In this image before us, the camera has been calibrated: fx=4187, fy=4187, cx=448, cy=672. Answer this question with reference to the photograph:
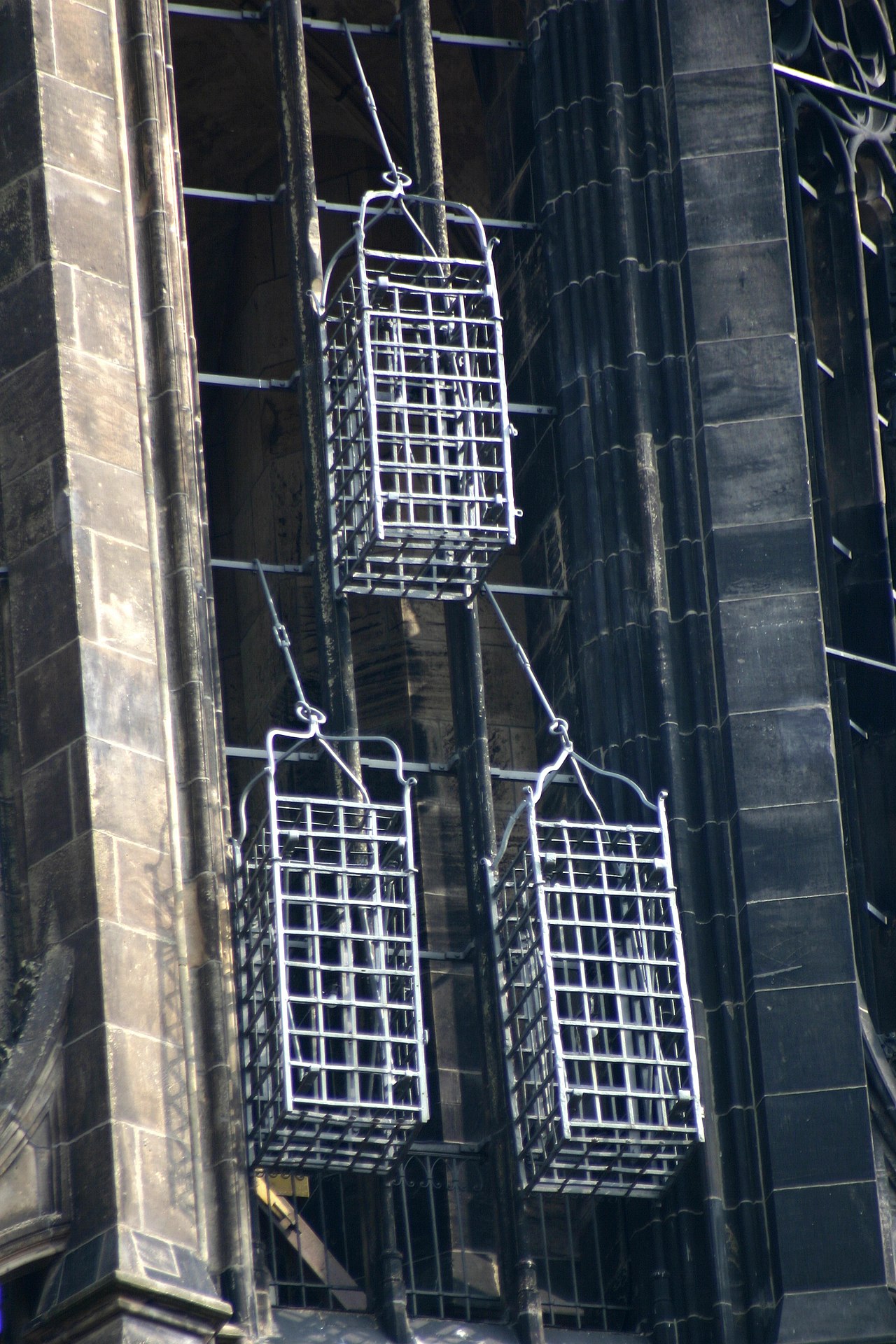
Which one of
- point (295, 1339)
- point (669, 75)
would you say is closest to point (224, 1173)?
point (295, 1339)

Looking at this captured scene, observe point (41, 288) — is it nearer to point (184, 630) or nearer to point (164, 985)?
point (184, 630)

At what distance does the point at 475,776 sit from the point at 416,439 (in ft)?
4.74

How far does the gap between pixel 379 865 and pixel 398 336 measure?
7.84ft

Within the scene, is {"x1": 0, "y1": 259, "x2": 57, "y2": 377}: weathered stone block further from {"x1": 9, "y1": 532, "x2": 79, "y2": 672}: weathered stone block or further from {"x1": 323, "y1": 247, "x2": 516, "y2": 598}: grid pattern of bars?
{"x1": 323, "y1": 247, "x2": 516, "y2": 598}: grid pattern of bars

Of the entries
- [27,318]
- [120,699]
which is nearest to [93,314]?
[27,318]

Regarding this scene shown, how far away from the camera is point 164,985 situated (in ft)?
52.7

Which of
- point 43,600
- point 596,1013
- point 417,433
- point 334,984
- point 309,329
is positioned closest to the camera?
point 43,600

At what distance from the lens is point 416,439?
1758 cm

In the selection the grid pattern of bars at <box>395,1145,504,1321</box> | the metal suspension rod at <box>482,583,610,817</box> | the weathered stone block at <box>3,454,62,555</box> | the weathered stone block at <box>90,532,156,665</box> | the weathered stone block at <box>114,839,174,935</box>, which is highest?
the weathered stone block at <box>3,454,62,555</box>

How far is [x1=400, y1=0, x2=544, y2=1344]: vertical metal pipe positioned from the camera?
664 inches

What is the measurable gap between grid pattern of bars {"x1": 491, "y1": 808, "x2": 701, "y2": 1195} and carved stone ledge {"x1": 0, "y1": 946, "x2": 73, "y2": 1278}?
202cm

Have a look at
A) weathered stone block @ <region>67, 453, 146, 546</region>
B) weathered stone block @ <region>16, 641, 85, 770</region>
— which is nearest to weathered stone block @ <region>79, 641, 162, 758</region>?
weathered stone block @ <region>16, 641, 85, 770</region>

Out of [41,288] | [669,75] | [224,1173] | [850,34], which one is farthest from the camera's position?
[850,34]

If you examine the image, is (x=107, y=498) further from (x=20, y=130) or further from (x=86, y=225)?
(x=20, y=130)
